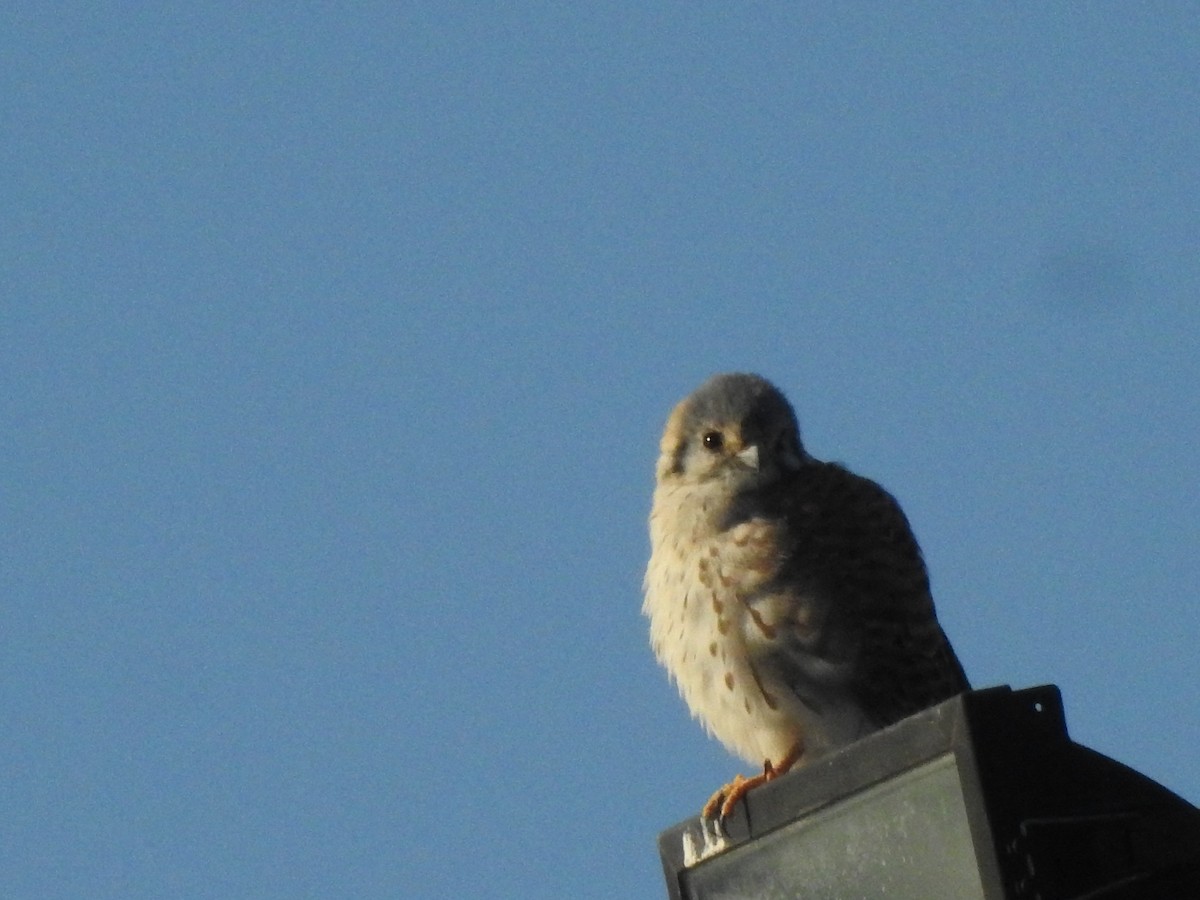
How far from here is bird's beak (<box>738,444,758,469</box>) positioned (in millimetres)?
7562

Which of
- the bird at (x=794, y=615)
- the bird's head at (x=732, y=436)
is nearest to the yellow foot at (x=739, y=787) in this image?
the bird at (x=794, y=615)

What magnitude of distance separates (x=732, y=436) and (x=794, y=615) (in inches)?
52.2

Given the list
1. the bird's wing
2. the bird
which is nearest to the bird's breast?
the bird

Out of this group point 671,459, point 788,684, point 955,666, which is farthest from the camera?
point 671,459

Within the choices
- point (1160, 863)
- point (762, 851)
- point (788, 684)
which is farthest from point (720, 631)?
point (1160, 863)

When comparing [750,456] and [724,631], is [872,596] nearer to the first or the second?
[724,631]

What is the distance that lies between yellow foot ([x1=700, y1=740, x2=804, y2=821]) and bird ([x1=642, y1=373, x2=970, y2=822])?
0.5 inches

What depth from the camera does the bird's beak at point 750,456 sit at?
756cm

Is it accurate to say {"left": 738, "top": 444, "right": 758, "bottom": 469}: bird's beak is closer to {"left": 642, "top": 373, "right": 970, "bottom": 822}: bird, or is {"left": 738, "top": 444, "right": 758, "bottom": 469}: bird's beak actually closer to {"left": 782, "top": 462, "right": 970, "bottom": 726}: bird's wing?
{"left": 642, "top": 373, "right": 970, "bottom": 822}: bird

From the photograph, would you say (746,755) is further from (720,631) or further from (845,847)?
(845,847)

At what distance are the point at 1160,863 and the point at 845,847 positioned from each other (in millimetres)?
573

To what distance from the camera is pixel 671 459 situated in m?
7.96

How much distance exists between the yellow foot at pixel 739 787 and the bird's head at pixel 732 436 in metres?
1.14

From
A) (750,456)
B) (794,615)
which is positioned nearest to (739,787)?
(794,615)
